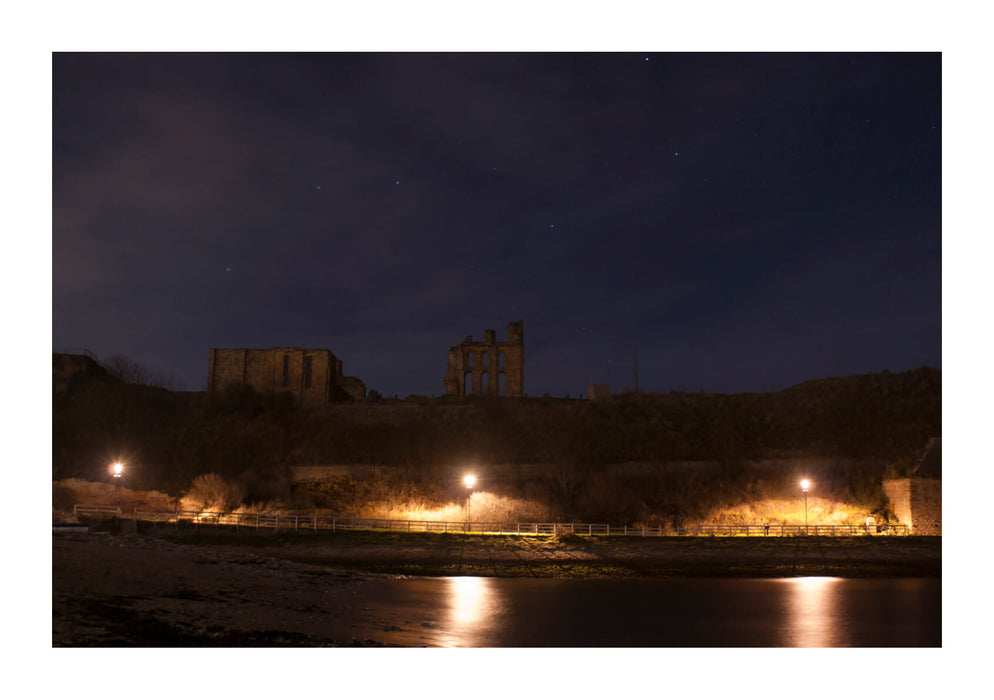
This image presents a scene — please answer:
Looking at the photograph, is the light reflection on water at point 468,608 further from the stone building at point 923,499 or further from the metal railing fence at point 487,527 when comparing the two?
the stone building at point 923,499

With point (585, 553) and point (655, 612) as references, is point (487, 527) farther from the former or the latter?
point (655, 612)

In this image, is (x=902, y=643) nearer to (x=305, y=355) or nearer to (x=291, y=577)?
(x=291, y=577)

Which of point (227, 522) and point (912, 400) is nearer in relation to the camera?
point (227, 522)

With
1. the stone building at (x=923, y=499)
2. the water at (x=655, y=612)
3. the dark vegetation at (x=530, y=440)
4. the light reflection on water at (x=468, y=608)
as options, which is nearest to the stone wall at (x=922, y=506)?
the stone building at (x=923, y=499)

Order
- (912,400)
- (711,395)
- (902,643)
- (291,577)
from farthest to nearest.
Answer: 1. (711,395)
2. (912,400)
3. (291,577)
4. (902,643)

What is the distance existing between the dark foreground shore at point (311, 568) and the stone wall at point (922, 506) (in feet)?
3.20

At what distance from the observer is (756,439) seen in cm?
4009

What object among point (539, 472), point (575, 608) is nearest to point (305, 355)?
point (539, 472)

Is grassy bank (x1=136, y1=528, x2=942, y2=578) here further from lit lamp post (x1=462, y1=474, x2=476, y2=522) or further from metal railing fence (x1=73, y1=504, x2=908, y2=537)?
lit lamp post (x1=462, y1=474, x2=476, y2=522)

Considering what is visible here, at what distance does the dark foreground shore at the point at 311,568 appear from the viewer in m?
13.3

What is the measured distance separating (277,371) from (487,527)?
27.7 meters

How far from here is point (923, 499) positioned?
2600 centimetres

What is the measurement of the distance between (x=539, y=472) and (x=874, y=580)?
1513 centimetres

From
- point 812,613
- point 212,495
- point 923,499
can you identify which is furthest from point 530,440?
point 812,613
